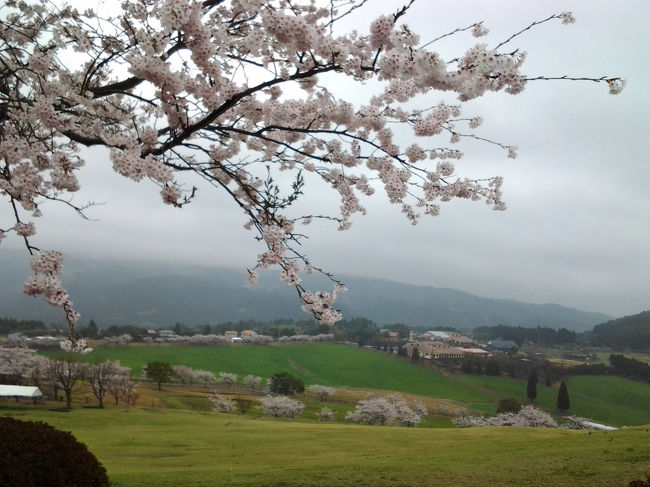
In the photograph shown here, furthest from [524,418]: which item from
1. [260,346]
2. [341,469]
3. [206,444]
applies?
[260,346]

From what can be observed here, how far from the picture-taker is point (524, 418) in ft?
153

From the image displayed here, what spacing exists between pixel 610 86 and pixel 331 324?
3315mm

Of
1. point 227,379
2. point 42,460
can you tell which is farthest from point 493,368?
point 42,460

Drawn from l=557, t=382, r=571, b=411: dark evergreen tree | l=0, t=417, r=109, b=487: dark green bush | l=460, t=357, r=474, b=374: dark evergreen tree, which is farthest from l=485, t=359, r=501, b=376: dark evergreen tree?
l=0, t=417, r=109, b=487: dark green bush

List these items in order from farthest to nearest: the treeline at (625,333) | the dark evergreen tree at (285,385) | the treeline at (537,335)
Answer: the treeline at (537,335)
the treeline at (625,333)
the dark evergreen tree at (285,385)

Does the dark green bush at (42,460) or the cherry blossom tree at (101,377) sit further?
the cherry blossom tree at (101,377)

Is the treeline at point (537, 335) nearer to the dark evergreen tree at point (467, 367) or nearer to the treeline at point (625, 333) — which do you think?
the treeline at point (625, 333)

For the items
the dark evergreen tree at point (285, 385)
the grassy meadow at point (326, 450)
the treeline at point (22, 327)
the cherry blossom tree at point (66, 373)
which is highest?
the grassy meadow at point (326, 450)

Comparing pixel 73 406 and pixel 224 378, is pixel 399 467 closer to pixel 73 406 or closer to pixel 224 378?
pixel 73 406

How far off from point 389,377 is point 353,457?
6425cm

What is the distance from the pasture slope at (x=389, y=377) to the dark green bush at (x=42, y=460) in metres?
55.9

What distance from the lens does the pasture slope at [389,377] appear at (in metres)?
63.7

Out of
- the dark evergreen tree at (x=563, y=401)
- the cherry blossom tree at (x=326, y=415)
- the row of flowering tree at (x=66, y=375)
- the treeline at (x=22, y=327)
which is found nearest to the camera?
the row of flowering tree at (x=66, y=375)

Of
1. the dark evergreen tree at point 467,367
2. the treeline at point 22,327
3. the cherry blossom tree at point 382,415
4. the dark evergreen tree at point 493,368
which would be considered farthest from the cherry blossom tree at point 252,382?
the treeline at point 22,327
